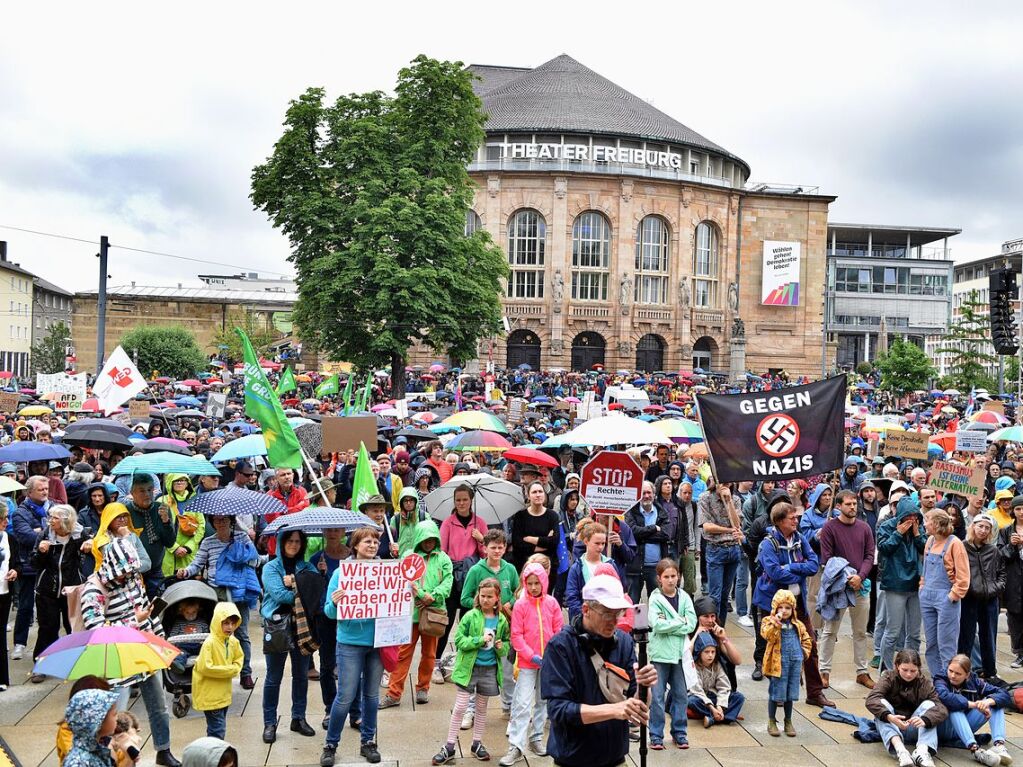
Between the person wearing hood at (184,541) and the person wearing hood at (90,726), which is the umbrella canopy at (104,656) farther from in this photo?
the person wearing hood at (184,541)

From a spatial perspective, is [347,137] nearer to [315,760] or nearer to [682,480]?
[682,480]

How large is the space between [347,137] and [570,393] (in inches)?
644

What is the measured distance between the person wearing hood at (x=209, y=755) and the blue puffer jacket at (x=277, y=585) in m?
2.63

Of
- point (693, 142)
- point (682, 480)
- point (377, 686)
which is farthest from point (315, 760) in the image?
point (693, 142)

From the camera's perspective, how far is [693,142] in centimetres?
7325

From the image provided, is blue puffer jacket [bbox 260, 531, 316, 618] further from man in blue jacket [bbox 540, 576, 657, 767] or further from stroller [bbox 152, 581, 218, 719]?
man in blue jacket [bbox 540, 576, 657, 767]

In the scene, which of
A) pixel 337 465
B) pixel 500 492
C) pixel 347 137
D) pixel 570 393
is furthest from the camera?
pixel 570 393

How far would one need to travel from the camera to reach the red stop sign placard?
9.16m

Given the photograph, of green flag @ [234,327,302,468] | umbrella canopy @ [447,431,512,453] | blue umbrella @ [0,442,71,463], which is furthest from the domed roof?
green flag @ [234,327,302,468]

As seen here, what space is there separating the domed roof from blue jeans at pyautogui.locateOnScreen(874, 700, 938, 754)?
64.2 meters

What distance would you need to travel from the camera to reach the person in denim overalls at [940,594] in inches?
379

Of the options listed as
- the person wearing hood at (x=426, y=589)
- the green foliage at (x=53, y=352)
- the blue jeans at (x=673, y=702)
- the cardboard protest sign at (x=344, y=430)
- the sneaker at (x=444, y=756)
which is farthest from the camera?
the green foliage at (x=53, y=352)

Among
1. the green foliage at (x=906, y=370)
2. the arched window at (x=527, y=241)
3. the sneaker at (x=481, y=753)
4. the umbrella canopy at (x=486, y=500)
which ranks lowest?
the sneaker at (x=481, y=753)

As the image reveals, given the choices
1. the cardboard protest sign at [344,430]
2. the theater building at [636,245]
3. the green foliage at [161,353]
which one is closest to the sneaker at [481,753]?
the cardboard protest sign at [344,430]
